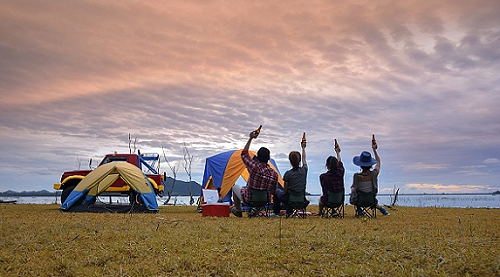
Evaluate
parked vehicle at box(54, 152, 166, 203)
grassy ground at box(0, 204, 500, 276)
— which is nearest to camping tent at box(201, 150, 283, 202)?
parked vehicle at box(54, 152, 166, 203)

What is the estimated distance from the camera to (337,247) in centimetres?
514

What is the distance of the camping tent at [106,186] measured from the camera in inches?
484

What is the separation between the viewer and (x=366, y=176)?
991cm

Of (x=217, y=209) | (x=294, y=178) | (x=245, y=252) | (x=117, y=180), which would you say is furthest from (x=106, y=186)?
(x=245, y=252)

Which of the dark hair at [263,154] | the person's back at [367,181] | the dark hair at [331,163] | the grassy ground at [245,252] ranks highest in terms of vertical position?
the dark hair at [263,154]

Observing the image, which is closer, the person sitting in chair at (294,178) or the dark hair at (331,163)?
the person sitting in chair at (294,178)

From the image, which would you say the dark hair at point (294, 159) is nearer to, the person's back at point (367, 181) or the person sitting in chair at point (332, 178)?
the person sitting in chair at point (332, 178)

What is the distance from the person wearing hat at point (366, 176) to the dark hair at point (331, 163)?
527mm

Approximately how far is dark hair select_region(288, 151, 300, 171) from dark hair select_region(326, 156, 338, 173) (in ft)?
2.57

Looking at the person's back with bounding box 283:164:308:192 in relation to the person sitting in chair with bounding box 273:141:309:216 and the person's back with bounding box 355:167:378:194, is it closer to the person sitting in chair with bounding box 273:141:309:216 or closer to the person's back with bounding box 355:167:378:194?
the person sitting in chair with bounding box 273:141:309:216

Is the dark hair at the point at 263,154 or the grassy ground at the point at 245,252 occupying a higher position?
the dark hair at the point at 263,154

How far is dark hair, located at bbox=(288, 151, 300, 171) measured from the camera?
32.7 ft

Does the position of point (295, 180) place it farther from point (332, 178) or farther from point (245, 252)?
point (245, 252)

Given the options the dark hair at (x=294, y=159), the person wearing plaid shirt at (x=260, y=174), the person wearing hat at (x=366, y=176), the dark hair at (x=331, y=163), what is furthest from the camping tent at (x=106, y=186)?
the person wearing hat at (x=366, y=176)
